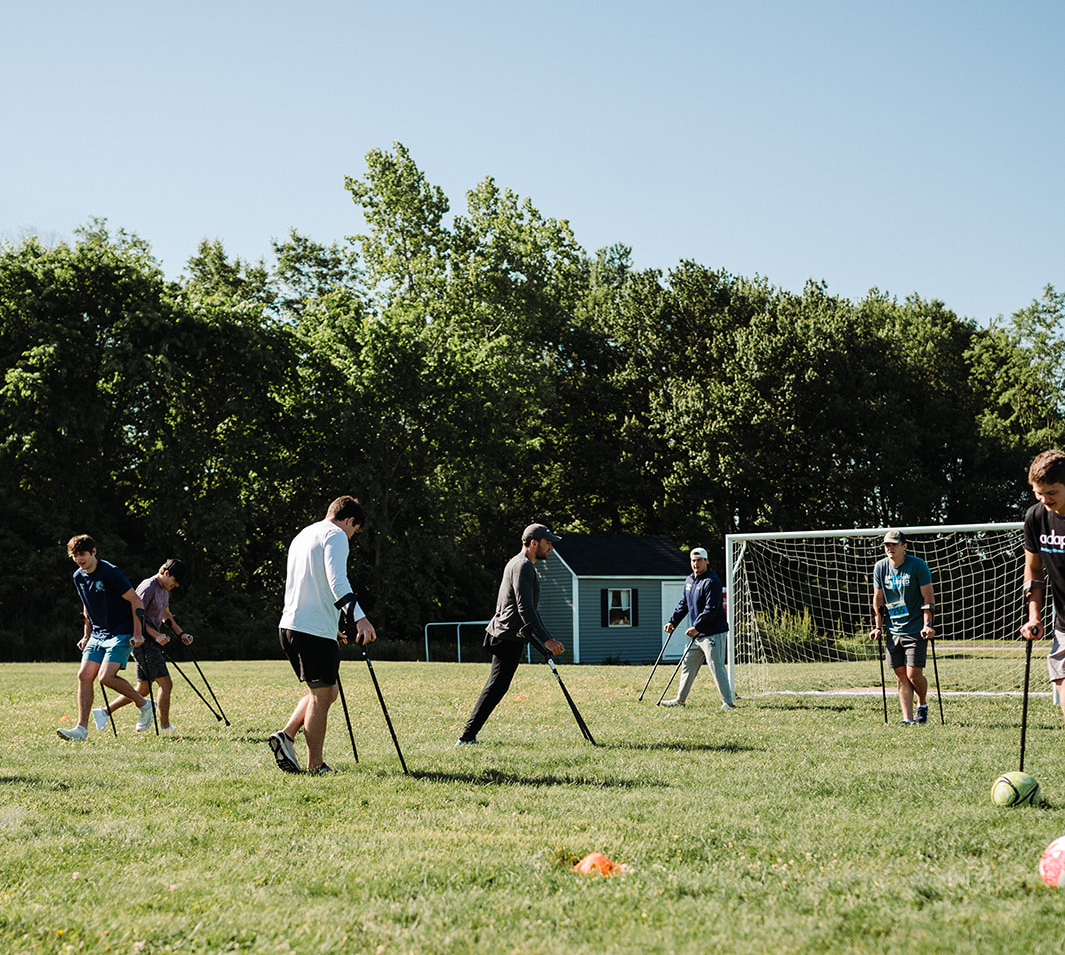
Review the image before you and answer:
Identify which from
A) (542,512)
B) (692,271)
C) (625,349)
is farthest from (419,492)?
(692,271)

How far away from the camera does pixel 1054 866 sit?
14.7 ft

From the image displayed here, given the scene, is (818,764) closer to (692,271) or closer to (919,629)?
(919,629)

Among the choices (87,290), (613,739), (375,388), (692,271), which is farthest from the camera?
(692,271)

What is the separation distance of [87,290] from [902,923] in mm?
33706

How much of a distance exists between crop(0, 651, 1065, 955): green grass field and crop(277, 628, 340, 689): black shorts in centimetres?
69

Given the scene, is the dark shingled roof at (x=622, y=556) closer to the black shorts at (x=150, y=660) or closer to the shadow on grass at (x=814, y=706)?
the shadow on grass at (x=814, y=706)

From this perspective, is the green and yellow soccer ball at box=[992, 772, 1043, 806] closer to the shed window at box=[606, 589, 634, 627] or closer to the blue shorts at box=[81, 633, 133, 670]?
the blue shorts at box=[81, 633, 133, 670]

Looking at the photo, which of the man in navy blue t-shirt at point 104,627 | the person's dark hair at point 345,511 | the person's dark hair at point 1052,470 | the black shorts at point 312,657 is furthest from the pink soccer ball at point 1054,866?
the man in navy blue t-shirt at point 104,627

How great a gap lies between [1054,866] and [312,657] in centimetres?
483

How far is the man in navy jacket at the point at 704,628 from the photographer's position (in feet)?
42.2

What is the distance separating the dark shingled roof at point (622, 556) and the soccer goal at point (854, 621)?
20.7ft

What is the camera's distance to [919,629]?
10.7 m

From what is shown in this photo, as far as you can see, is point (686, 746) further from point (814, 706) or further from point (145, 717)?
point (145, 717)

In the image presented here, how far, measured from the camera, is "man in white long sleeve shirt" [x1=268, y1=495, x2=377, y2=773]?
7520 millimetres
